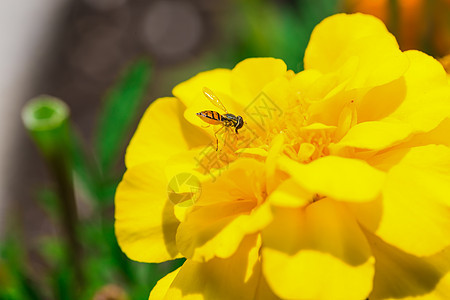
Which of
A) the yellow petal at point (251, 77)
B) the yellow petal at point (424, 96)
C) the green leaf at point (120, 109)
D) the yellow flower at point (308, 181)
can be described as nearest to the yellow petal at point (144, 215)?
the yellow flower at point (308, 181)

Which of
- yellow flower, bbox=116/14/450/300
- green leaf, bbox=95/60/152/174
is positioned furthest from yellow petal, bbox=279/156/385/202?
green leaf, bbox=95/60/152/174

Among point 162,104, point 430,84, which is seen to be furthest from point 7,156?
point 430,84

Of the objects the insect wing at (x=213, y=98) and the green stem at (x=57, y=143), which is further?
the green stem at (x=57, y=143)

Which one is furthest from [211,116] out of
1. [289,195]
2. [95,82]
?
[95,82]

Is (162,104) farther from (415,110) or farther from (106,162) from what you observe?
(106,162)

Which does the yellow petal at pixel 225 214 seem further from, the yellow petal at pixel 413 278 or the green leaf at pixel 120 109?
the green leaf at pixel 120 109

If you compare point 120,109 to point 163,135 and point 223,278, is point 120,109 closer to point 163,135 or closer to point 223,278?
point 163,135

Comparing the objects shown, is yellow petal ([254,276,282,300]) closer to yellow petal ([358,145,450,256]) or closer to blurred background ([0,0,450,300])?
yellow petal ([358,145,450,256])
